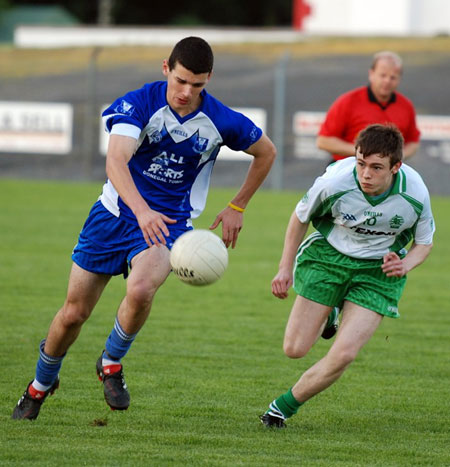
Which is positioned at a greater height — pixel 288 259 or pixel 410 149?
pixel 288 259

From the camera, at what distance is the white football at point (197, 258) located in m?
5.07

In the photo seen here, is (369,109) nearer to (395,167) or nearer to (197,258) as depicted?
(395,167)

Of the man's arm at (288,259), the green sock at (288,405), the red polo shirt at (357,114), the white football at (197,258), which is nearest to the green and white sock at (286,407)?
the green sock at (288,405)

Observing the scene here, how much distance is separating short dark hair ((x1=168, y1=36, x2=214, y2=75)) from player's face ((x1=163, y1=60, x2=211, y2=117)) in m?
0.02

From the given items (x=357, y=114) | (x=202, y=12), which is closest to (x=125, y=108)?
(x=357, y=114)

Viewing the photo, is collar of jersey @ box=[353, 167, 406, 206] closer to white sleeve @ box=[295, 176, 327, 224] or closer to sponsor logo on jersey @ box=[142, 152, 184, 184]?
white sleeve @ box=[295, 176, 327, 224]

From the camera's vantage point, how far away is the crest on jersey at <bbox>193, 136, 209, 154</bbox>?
5406 millimetres

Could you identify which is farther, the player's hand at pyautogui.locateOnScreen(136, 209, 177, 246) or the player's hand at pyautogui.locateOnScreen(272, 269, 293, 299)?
the player's hand at pyautogui.locateOnScreen(272, 269, 293, 299)

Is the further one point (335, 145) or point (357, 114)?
point (357, 114)

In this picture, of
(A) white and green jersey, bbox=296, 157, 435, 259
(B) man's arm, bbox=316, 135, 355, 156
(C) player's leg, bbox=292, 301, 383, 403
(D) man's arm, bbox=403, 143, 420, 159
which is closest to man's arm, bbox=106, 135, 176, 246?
(A) white and green jersey, bbox=296, 157, 435, 259

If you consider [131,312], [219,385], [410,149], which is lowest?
[219,385]

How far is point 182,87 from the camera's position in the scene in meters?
5.24

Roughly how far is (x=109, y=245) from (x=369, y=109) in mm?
4404

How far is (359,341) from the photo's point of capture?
17.3 ft
